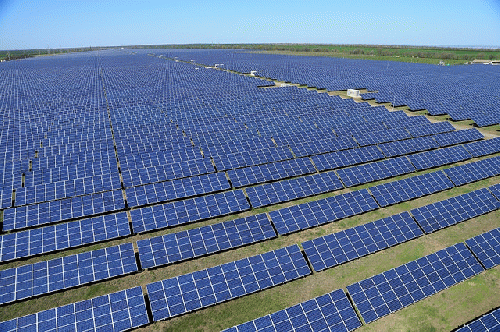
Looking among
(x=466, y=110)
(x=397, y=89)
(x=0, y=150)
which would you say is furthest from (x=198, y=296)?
(x=397, y=89)

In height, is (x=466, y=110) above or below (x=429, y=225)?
above

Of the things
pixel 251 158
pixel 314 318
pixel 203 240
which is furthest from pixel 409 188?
pixel 203 240

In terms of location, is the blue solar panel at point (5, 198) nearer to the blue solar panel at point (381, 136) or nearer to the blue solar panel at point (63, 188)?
the blue solar panel at point (63, 188)

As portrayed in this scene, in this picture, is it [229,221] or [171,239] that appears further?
[229,221]

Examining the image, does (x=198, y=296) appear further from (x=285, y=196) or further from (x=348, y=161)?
(x=348, y=161)

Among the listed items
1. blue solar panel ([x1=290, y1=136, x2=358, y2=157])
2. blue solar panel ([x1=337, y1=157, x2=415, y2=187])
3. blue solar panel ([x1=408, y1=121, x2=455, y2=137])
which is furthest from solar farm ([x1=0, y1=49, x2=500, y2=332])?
blue solar panel ([x1=408, y1=121, x2=455, y2=137])

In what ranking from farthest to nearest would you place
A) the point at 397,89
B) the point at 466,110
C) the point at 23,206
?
the point at 397,89 → the point at 466,110 → the point at 23,206
